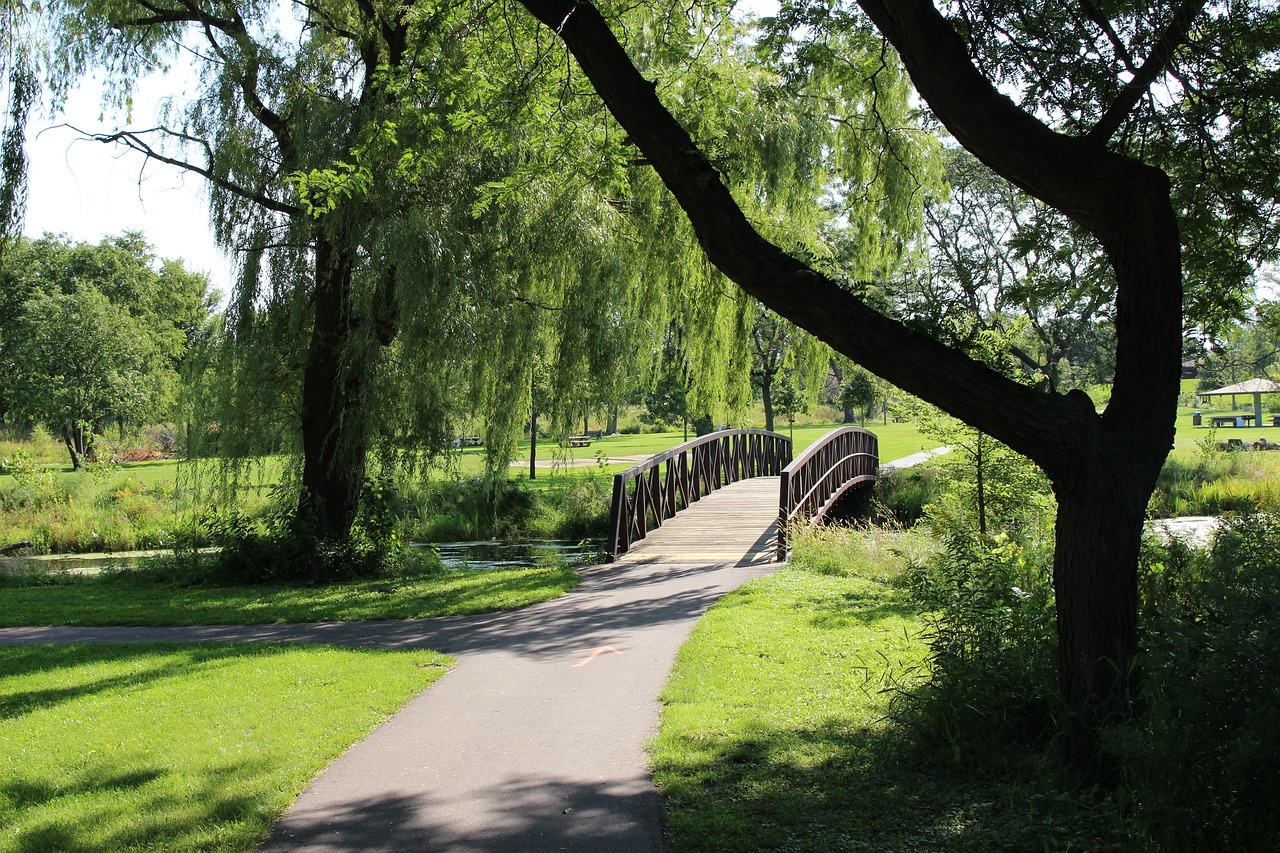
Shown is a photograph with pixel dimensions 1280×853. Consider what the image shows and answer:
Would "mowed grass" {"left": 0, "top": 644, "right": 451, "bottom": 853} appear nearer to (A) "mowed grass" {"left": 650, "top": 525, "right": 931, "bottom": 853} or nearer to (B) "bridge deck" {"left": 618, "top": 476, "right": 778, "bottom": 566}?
(A) "mowed grass" {"left": 650, "top": 525, "right": 931, "bottom": 853}

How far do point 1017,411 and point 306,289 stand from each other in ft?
35.2

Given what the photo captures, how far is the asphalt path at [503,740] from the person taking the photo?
14.8 feet

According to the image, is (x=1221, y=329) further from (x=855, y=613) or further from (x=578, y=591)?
(x=578, y=591)

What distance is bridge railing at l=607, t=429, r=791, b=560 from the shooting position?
16.1 meters

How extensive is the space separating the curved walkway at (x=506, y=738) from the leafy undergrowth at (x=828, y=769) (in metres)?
0.27

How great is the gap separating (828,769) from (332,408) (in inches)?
396

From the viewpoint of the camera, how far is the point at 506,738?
237 inches

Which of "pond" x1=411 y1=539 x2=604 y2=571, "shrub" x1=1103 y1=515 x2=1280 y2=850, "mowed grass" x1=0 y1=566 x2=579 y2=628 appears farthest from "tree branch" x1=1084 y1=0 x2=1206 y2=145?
"pond" x1=411 y1=539 x2=604 y2=571

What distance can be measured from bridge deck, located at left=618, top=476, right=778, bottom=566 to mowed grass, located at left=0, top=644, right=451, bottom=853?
734 centimetres

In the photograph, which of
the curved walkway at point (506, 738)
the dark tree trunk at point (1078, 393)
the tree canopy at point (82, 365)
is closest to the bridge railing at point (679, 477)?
the curved walkway at point (506, 738)

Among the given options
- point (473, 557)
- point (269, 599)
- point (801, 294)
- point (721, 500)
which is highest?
point (801, 294)

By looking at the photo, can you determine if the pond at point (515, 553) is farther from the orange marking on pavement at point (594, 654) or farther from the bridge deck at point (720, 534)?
the orange marking on pavement at point (594, 654)

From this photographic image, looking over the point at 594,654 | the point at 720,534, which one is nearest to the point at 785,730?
the point at 594,654

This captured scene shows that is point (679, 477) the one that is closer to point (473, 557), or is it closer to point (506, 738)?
point (473, 557)
